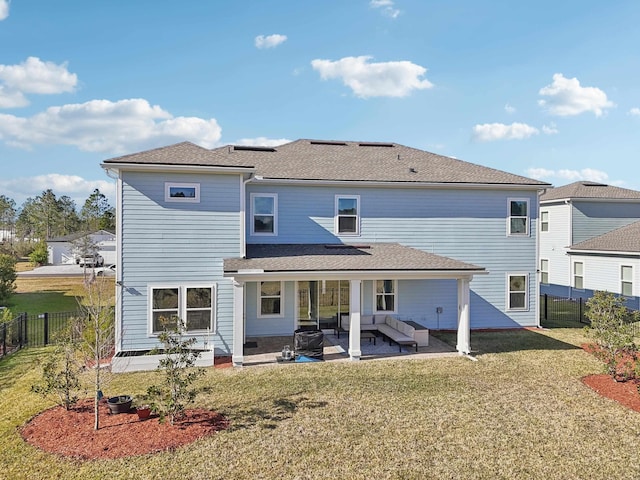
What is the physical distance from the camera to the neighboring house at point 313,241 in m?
11.2

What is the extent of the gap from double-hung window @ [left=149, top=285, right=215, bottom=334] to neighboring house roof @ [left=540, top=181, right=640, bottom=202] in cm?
2071

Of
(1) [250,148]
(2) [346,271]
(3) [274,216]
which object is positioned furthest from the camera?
(1) [250,148]

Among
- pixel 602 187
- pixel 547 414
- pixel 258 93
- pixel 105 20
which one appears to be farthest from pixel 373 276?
pixel 602 187

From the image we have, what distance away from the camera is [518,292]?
1567cm

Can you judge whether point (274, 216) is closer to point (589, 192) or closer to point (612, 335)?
point (612, 335)

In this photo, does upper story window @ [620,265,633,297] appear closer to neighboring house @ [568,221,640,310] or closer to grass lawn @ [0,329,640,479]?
neighboring house @ [568,221,640,310]

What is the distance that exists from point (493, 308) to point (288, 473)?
41.4 feet

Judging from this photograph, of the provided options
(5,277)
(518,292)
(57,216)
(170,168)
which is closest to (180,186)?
(170,168)

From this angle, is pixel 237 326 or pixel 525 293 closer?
pixel 237 326

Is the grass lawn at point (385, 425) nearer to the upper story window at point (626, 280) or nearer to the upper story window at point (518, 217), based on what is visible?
the upper story window at point (518, 217)

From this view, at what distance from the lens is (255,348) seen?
1232 cm

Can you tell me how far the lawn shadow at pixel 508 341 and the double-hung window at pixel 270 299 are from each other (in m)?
6.10

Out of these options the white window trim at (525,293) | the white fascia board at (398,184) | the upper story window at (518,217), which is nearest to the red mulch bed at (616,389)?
the white window trim at (525,293)

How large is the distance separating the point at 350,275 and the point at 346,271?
0.20 metres
